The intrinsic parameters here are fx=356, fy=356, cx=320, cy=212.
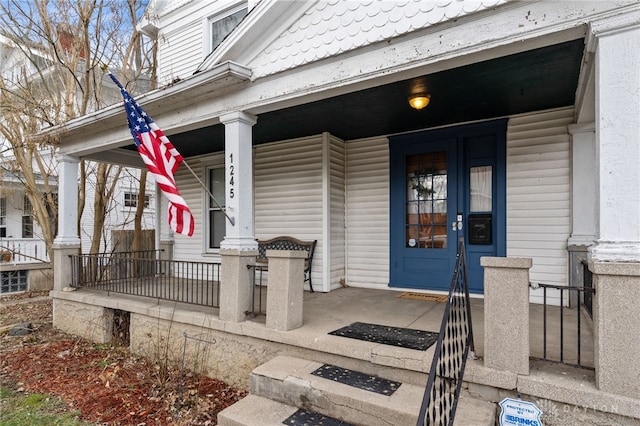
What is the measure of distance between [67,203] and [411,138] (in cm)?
560

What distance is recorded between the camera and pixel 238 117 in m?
3.89

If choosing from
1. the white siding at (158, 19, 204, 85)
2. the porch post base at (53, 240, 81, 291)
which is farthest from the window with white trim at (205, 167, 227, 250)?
the porch post base at (53, 240, 81, 291)

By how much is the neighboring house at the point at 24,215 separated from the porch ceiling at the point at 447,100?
495 centimetres

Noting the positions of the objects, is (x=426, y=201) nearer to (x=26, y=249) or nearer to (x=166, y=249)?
(x=166, y=249)

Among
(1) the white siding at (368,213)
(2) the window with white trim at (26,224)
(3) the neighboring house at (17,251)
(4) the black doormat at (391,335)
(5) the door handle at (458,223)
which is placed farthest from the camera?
(2) the window with white trim at (26,224)

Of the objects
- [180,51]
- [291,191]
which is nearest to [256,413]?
[291,191]

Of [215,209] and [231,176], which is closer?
[231,176]

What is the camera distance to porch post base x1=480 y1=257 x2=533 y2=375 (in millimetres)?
2379

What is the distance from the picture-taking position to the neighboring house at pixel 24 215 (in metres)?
8.02

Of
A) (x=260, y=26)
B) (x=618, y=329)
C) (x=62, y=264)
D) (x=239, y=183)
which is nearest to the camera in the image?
(x=618, y=329)

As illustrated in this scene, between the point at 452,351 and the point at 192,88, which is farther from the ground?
the point at 192,88

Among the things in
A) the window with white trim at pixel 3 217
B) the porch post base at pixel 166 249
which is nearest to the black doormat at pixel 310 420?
the porch post base at pixel 166 249

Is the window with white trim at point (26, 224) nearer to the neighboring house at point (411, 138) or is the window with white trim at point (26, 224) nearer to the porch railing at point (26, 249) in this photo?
the porch railing at point (26, 249)

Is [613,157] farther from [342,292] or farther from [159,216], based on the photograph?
[159,216]
